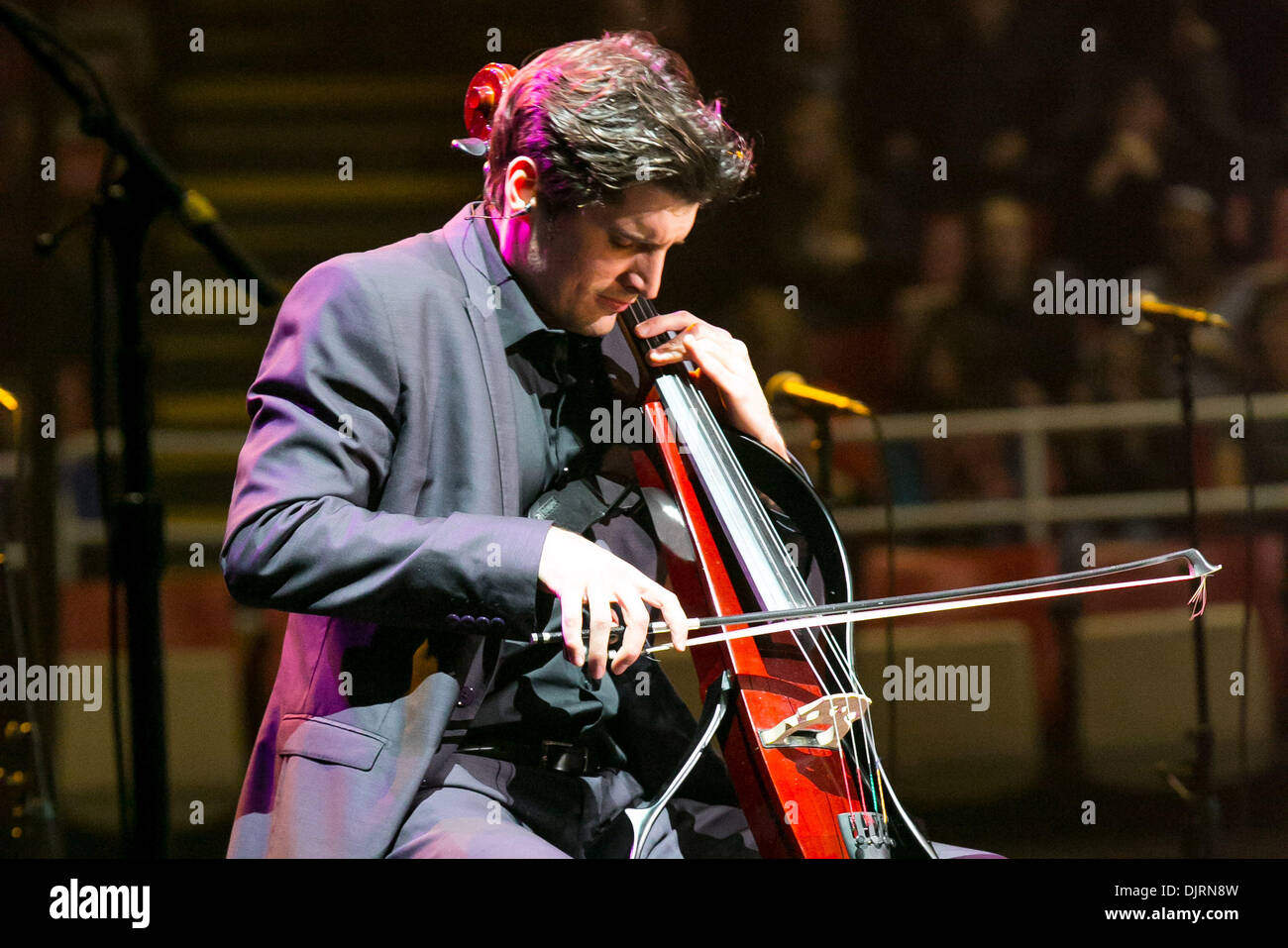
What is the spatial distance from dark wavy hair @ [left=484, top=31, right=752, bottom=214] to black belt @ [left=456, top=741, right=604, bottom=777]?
2.20 feet

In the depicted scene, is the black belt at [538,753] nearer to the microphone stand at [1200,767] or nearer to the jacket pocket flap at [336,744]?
the jacket pocket flap at [336,744]

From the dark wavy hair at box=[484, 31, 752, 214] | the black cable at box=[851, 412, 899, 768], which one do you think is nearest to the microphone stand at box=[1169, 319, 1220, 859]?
the black cable at box=[851, 412, 899, 768]

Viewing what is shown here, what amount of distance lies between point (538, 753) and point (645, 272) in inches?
24.5

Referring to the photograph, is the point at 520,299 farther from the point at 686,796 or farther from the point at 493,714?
the point at 686,796

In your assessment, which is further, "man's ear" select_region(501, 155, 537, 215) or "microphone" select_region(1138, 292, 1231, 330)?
"microphone" select_region(1138, 292, 1231, 330)

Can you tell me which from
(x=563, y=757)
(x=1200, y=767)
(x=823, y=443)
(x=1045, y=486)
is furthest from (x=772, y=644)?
(x=1200, y=767)

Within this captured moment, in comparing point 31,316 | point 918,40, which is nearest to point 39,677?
point 31,316

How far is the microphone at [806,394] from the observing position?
6.88ft

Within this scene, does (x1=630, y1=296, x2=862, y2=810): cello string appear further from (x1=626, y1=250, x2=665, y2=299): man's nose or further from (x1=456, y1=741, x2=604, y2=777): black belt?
(x1=456, y1=741, x2=604, y2=777): black belt

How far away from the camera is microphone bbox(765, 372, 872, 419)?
2.10 metres

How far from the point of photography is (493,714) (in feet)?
5.18

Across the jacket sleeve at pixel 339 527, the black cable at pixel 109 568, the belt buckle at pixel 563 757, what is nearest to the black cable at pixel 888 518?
the belt buckle at pixel 563 757

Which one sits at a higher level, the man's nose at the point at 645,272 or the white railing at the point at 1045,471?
the man's nose at the point at 645,272

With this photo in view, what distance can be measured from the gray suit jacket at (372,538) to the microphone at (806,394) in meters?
0.61
